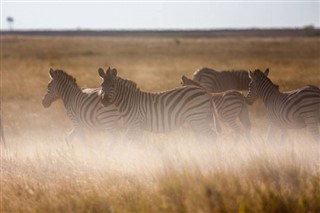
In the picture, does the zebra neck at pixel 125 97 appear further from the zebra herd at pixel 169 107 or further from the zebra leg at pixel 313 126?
the zebra leg at pixel 313 126

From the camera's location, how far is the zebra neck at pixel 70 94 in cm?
1119

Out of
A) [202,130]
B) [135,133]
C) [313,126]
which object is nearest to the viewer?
[313,126]

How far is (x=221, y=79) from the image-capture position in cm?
1686

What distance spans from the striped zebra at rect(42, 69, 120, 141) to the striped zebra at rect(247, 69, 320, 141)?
2.85 metres

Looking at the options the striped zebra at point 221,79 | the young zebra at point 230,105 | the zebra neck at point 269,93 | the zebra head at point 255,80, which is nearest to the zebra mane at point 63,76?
the young zebra at point 230,105

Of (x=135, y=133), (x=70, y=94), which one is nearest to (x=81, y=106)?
(x=70, y=94)

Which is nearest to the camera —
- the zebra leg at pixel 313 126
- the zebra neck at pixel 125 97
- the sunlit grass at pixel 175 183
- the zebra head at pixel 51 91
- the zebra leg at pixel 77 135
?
the sunlit grass at pixel 175 183

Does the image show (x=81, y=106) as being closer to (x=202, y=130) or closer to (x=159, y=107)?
(x=159, y=107)

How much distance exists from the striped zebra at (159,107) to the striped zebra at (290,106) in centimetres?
125

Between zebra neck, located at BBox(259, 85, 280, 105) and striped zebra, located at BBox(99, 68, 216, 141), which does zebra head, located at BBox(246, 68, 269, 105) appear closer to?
zebra neck, located at BBox(259, 85, 280, 105)

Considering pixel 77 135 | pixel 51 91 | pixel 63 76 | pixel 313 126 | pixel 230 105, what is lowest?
→ pixel 77 135

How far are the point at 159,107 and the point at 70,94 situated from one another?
96.3 inches

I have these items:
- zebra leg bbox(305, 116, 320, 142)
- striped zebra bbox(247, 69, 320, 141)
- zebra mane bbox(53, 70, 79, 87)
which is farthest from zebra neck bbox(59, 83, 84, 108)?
zebra leg bbox(305, 116, 320, 142)

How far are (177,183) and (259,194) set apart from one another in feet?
2.83
